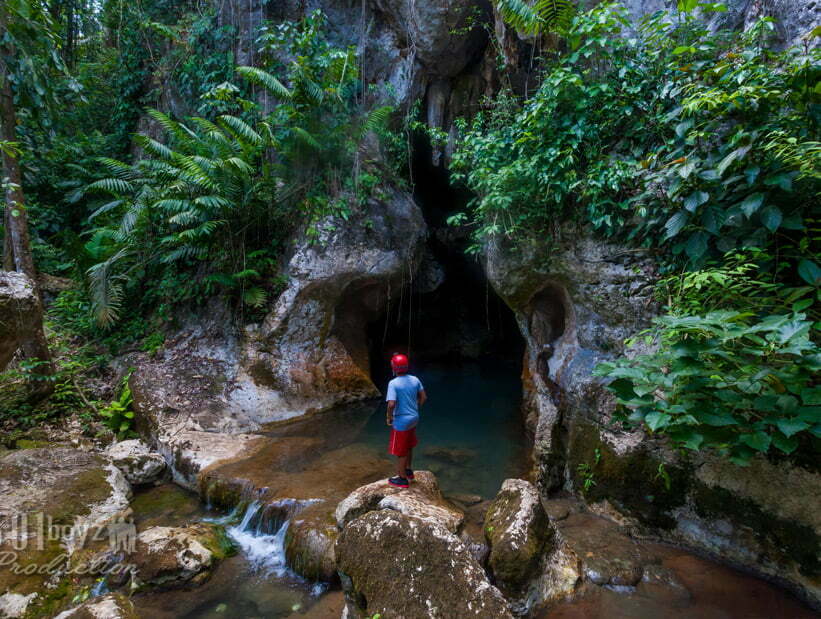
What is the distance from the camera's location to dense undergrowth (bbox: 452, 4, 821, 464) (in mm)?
3262

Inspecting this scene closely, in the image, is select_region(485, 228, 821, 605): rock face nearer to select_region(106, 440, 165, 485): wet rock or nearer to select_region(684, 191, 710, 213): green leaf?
select_region(684, 191, 710, 213): green leaf

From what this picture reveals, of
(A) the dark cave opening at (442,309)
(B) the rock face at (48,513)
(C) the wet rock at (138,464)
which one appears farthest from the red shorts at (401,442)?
(A) the dark cave opening at (442,309)

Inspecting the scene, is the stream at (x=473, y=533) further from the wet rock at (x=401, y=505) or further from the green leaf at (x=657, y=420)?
the green leaf at (x=657, y=420)

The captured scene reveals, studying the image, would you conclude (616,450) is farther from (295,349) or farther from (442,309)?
(442,309)

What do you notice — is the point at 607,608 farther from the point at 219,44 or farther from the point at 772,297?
the point at 219,44

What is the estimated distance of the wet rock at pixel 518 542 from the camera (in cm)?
339

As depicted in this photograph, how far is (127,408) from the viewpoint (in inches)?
288

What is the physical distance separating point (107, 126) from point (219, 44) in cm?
517

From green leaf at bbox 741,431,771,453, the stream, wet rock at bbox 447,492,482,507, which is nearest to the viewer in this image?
green leaf at bbox 741,431,771,453

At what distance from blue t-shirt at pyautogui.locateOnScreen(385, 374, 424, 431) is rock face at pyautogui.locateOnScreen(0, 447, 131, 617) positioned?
11.2 feet

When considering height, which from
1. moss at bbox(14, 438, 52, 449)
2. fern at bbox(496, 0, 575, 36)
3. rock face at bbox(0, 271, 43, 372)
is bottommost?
moss at bbox(14, 438, 52, 449)

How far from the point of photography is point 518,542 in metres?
3.47

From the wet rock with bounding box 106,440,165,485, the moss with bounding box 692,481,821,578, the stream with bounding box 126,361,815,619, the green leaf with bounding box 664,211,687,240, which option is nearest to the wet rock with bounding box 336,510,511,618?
the stream with bounding box 126,361,815,619

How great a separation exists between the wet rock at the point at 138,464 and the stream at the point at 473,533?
23cm
